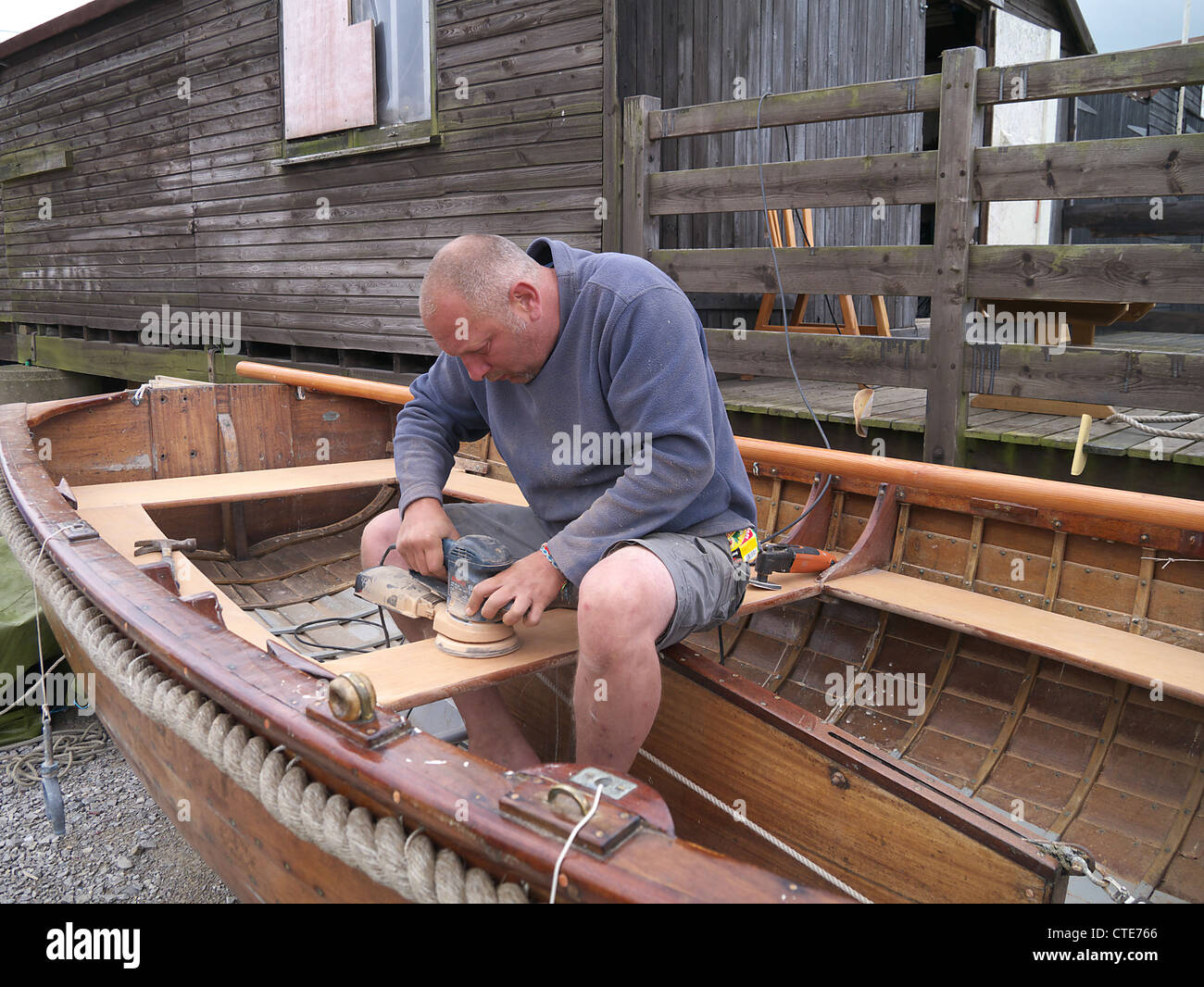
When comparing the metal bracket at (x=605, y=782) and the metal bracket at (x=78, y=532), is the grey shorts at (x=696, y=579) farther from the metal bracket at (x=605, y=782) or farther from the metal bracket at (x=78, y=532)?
Result: the metal bracket at (x=78, y=532)

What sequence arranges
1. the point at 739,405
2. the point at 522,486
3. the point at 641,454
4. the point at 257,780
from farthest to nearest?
the point at 739,405, the point at 522,486, the point at 641,454, the point at 257,780

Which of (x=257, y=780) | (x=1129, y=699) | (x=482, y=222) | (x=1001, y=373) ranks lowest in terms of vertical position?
(x=1129, y=699)

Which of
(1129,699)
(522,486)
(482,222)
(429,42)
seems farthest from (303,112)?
(1129,699)

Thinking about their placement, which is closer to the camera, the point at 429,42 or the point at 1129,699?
the point at 1129,699

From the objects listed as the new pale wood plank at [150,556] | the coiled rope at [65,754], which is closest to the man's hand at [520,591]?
the new pale wood plank at [150,556]

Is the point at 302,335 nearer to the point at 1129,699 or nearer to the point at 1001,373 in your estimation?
the point at 1001,373

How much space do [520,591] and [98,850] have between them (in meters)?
1.72

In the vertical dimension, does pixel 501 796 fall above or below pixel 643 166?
below

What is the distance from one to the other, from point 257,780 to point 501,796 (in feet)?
1.47

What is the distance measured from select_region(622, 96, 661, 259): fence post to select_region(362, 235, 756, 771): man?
2.73 m

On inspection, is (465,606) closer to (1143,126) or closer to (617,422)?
(617,422)

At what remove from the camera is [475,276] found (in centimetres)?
200

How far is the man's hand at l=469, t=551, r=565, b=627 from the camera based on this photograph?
1976mm

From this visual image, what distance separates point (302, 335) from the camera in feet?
26.5
